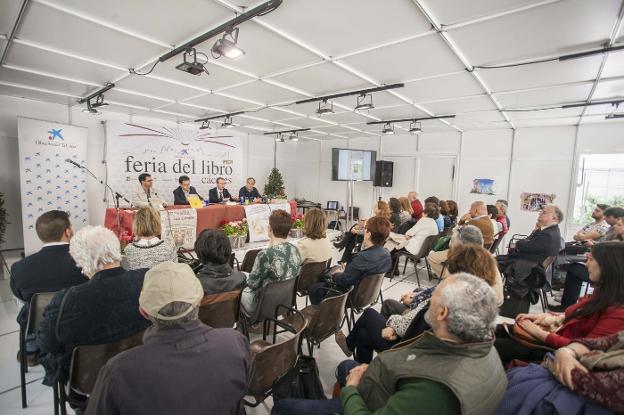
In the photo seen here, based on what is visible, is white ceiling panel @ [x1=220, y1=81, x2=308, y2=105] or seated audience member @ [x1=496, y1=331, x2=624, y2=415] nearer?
→ seated audience member @ [x1=496, y1=331, x2=624, y2=415]

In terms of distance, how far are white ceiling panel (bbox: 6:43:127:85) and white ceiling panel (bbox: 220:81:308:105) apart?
158 centimetres

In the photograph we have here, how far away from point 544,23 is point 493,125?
16.7 ft

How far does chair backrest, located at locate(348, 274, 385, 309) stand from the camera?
8.38ft

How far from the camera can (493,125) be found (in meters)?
6.85

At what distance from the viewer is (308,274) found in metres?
2.95

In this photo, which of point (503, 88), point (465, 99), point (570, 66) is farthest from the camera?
point (465, 99)

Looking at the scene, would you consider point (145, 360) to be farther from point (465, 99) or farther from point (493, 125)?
point (493, 125)

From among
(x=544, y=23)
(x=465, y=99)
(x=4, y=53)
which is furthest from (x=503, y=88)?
(x=4, y=53)

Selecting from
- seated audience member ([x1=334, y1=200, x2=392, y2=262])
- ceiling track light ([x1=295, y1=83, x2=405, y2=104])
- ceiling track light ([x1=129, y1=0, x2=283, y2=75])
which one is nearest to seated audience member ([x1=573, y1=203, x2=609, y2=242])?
seated audience member ([x1=334, y1=200, x2=392, y2=262])

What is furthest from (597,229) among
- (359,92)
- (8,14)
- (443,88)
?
(8,14)

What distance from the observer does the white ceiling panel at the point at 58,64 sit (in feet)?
11.0

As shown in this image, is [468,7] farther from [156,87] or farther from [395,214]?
[156,87]

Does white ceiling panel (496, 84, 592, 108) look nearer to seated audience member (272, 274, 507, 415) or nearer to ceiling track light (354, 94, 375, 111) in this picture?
ceiling track light (354, 94, 375, 111)

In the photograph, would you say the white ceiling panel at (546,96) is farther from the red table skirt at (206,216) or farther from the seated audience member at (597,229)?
the red table skirt at (206,216)
